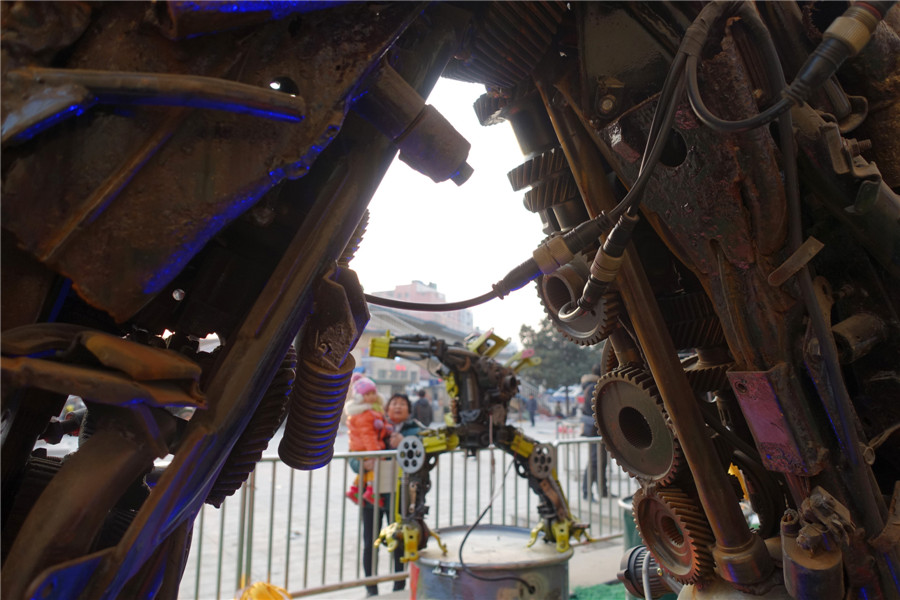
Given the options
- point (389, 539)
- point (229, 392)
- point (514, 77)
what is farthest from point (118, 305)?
point (389, 539)

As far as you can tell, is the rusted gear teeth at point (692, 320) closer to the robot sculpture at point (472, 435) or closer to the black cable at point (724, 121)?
the black cable at point (724, 121)

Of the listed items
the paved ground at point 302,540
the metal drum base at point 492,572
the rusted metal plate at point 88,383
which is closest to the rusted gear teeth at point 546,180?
the rusted metal plate at point 88,383

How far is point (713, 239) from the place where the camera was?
5.30 feet

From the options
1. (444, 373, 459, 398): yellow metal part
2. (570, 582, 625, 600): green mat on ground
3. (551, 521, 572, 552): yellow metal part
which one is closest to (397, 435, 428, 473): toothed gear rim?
(444, 373, 459, 398): yellow metal part

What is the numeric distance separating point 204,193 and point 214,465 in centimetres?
51

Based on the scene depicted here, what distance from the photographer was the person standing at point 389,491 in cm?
598

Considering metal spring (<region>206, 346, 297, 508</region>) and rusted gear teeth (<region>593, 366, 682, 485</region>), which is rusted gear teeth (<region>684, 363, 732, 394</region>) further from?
metal spring (<region>206, 346, 297, 508</region>)

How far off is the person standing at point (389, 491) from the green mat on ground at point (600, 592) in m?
1.77

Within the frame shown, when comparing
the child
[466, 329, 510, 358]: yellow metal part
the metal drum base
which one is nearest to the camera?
the metal drum base

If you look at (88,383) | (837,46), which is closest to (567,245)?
(837,46)

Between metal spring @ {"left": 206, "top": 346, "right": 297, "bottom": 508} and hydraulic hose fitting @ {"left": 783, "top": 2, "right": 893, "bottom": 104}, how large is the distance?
4.16 ft

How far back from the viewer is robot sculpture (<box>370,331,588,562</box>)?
213 inches

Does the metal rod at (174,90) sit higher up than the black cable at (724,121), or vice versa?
the black cable at (724,121)

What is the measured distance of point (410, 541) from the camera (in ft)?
16.4
